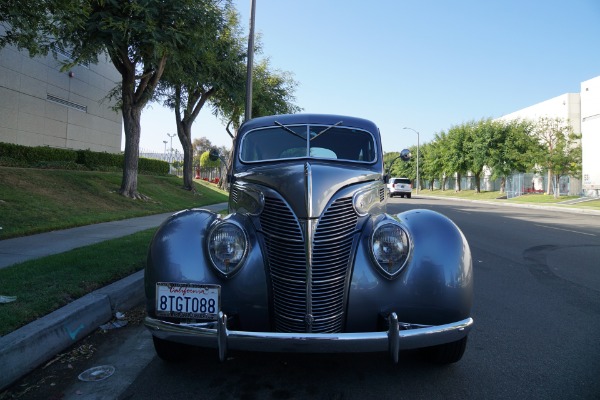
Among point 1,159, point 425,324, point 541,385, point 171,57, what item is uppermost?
point 171,57

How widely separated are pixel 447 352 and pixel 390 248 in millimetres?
934

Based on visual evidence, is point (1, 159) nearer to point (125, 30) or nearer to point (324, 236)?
point (125, 30)

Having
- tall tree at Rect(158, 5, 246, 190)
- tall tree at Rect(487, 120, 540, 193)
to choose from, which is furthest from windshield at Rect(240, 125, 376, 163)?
tall tree at Rect(487, 120, 540, 193)

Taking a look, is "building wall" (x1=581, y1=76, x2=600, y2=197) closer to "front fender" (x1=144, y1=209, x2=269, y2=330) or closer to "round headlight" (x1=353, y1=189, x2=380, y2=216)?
"round headlight" (x1=353, y1=189, x2=380, y2=216)

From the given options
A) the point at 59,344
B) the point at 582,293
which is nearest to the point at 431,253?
the point at 59,344

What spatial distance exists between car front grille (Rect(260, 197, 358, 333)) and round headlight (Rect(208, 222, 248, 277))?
0.65ft

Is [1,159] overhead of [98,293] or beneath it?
overhead

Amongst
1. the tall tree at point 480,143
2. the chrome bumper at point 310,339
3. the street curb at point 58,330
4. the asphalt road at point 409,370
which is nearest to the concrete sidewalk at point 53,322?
the street curb at point 58,330

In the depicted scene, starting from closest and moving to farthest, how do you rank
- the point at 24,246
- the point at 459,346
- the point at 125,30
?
1. the point at 459,346
2. the point at 24,246
3. the point at 125,30

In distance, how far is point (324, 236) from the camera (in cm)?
272

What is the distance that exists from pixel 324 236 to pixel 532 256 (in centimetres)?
651

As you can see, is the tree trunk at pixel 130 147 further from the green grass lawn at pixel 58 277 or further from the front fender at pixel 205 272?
the front fender at pixel 205 272

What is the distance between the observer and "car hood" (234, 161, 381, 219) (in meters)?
2.72

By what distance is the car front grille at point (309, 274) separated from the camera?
267cm
